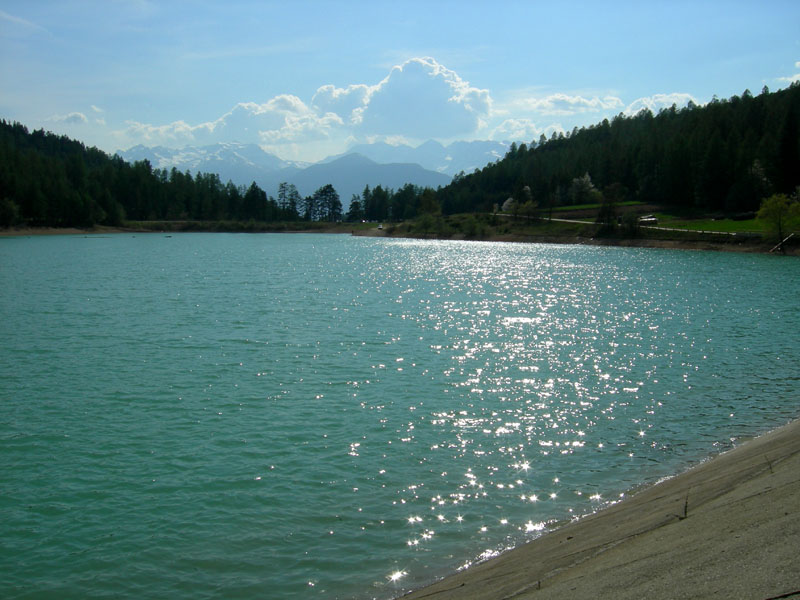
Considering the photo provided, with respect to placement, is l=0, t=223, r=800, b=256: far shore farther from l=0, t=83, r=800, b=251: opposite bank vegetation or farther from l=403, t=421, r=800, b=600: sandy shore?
l=403, t=421, r=800, b=600: sandy shore

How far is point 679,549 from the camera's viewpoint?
852 centimetres

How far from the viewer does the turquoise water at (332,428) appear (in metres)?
12.0

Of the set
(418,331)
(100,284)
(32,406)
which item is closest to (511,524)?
(32,406)

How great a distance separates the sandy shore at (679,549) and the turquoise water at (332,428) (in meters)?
1.39

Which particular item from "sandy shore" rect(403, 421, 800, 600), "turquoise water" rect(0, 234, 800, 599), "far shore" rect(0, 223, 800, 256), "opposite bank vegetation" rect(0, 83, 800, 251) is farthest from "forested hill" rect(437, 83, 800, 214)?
"sandy shore" rect(403, 421, 800, 600)

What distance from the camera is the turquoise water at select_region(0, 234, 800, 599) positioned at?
11977 mm

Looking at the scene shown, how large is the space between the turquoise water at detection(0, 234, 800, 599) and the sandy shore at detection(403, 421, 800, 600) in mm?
1389

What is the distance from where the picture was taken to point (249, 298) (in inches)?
1912

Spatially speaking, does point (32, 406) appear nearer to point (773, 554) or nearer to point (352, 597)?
point (352, 597)

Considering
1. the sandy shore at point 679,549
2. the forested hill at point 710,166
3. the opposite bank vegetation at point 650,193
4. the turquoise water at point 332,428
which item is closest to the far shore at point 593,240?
the opposite bank vegetation at point 650,193

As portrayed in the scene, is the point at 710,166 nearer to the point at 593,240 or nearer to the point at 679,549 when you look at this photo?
the point at 593,240

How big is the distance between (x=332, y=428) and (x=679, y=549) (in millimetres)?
11865

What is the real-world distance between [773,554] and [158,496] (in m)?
12.4

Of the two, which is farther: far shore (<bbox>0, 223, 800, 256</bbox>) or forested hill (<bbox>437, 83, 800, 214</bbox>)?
forested hill (<bbox>437, 83, 800, 214</bbox>)
